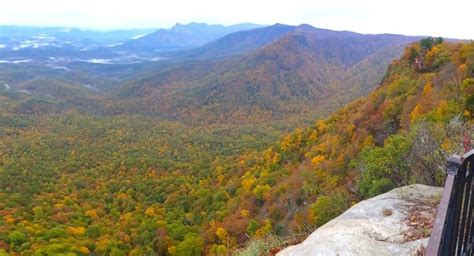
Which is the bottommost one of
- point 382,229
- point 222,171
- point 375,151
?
point 222,171

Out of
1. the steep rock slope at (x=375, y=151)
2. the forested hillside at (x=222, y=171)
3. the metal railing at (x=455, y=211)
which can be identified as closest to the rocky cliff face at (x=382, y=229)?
the metal railing at (x=455, y=211)

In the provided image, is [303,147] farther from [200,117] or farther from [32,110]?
[32,110]

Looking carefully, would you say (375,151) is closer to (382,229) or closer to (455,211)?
(382,229)

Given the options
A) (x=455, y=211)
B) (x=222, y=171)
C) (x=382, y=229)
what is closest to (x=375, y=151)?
(x=382, y=229)

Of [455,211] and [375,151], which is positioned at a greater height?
[455,211]

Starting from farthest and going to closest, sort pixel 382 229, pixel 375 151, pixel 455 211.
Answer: pixel 375 151 < pixel 382 229 < pixel 455 211

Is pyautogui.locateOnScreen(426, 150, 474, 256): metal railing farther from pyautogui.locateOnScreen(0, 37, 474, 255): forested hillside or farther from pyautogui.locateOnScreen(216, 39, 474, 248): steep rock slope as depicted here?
pyautogui.locateOnScreen(0, 37, 474, 255): forested hillside

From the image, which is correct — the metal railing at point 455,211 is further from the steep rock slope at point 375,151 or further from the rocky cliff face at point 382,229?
the steep rock slope at point 375,151
